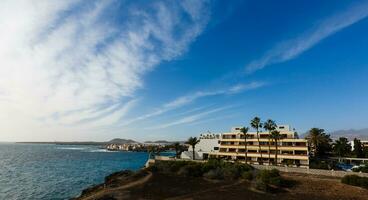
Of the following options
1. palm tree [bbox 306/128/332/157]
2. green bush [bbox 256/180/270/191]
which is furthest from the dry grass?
palm tree [bbox 306/128/332/157]

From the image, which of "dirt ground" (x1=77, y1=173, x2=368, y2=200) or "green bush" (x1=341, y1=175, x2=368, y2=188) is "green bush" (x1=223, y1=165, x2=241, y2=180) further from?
"green bush" (x1=341, y1=175, x2=368, y2=188)

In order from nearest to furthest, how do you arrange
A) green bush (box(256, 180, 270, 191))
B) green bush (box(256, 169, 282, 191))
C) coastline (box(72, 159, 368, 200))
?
1. coastline (box(72, 159, 368, 200))
2. green bush (box(256, 180, 270, 191))
3. green bush (box(256, 169, 282, 191))

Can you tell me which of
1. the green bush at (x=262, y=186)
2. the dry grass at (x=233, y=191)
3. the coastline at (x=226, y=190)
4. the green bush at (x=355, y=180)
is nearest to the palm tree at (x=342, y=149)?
the coastline at (x=226, y=190)

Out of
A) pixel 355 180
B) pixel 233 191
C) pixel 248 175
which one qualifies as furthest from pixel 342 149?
pixel 233 191

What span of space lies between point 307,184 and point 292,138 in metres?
36.7

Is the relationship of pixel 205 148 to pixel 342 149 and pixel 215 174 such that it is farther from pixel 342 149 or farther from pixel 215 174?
pixel 215 174

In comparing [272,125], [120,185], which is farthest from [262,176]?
[272,125]

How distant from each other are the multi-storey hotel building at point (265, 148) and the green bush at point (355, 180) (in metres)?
26.2

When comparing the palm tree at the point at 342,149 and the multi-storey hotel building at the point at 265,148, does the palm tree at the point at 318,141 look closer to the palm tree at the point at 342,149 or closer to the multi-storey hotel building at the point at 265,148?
the palm tree at the point at 342,149

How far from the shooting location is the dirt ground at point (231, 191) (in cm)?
3488

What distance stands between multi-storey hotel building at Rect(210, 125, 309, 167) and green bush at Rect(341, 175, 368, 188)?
2617cm

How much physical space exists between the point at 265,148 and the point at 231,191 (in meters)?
41.8

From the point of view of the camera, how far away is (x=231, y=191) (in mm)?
37781

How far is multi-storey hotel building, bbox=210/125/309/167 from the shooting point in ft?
228
